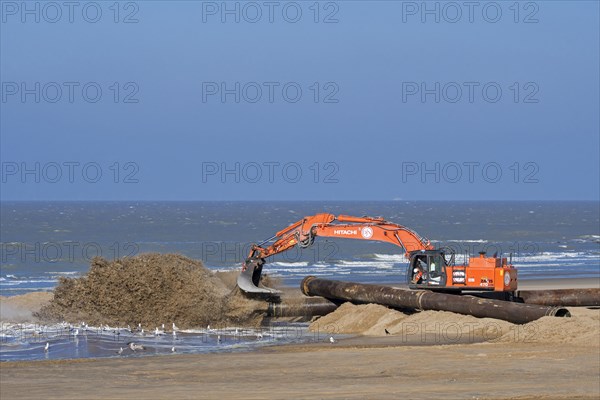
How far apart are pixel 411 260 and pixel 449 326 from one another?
101 inches

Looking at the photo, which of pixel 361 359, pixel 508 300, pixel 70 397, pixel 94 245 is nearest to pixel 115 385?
pixel 70 397

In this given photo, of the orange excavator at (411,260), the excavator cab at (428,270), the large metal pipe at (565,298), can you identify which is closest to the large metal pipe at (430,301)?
the excavator cab at (428,270)

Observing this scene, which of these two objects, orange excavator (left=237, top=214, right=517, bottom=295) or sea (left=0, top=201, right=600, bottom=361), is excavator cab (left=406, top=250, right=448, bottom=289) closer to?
orange excavator (left=237, top=214, right=517, bottom=295)

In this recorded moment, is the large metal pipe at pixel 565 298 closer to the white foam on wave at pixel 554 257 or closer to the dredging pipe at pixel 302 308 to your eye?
the dredging pipe at pixel 302 308

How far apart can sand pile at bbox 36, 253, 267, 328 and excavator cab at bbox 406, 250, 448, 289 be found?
172 inches

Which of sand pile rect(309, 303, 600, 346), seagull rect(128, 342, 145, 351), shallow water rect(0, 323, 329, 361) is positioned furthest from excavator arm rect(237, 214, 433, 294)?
seagull rect(128, 342, 145, 351)

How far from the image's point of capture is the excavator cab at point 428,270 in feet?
83.0

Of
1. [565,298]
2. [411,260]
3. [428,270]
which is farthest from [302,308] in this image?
[565,298]

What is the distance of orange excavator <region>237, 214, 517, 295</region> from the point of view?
25.2m

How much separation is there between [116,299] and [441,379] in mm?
10793

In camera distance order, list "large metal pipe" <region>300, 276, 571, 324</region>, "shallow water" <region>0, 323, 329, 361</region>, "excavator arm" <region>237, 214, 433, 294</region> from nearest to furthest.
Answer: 1. "shallow water" <region>0, 323, 329, 361</region>
2. "large metal pipe" <region>300, 276, 571, 324</region>
3. "excavator arm" <region>237, 214, 433, 294</region>

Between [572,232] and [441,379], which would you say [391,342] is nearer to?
[441,379]

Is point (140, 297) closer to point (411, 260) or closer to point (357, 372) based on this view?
point (411, 260)

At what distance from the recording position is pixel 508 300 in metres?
25.4
